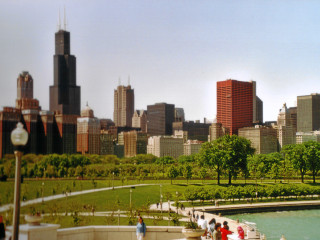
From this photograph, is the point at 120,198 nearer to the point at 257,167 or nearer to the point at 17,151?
the point at 257,167

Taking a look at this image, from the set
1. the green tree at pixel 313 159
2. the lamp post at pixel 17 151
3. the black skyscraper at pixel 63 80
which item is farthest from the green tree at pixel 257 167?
the lamp post at pixel 17 151

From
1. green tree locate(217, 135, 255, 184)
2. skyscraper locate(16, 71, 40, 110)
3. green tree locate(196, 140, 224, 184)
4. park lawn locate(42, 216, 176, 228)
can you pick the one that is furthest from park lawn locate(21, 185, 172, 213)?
green tree locate(217, 135, 255, 184)

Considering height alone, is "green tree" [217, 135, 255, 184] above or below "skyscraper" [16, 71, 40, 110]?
below

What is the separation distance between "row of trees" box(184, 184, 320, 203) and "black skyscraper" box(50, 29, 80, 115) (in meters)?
71.5

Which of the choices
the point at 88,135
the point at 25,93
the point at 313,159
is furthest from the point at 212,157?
the point at 88,135

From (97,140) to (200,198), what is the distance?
349 ft

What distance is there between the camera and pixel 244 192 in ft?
210

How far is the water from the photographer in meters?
45.2

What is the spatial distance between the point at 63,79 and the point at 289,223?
96114 mm

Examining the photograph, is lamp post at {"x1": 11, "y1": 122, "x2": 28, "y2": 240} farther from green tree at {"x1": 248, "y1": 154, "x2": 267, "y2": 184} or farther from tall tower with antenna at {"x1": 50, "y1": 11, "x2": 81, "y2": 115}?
tall tower with antenna at {"x1": 50, "y1": 11, "x2": 81, "y2": 115}

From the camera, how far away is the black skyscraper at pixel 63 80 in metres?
128

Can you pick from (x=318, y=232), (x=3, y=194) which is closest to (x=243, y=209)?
(x=318, y=232)

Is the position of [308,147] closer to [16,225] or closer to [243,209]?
[243,209]

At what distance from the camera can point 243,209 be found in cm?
5606
